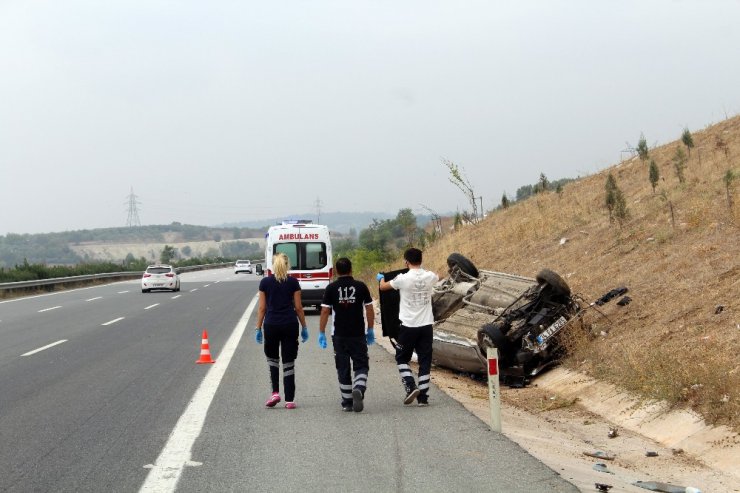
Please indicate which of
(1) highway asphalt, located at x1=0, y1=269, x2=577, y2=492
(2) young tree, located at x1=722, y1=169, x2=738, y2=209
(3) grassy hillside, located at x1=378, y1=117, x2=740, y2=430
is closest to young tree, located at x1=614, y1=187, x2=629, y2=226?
(3) grassy hillside, located at x1=378, y1=117, x2=740, y2=430

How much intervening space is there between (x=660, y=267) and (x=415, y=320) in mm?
7074

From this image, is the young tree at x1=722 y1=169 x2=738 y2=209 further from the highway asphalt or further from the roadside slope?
the highway asphalt

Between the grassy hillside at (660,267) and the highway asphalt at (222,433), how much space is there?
2.46 meters

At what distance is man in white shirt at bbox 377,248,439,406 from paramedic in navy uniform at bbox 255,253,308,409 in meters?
1.16

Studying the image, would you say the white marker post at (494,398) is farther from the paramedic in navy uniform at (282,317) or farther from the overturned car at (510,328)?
the overturned car at (510,328)

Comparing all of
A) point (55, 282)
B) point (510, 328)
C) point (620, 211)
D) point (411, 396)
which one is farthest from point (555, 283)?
point (55, 282)

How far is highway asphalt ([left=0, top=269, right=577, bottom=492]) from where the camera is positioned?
6488 millimetres

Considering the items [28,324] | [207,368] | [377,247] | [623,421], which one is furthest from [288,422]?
[377,247]

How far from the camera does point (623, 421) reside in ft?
32.7

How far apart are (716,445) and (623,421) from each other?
195 centimetres

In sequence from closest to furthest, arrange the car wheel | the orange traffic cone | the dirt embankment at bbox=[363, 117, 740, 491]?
the dirt embankment at bbox=[363, 117, 740, 491], the car wheel, the orange traffic cone

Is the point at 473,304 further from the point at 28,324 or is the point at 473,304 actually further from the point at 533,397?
the point at 28,324

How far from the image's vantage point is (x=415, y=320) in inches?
393

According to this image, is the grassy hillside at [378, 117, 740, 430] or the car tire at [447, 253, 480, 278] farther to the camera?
the car tire at [447, 253, 480, 278]
